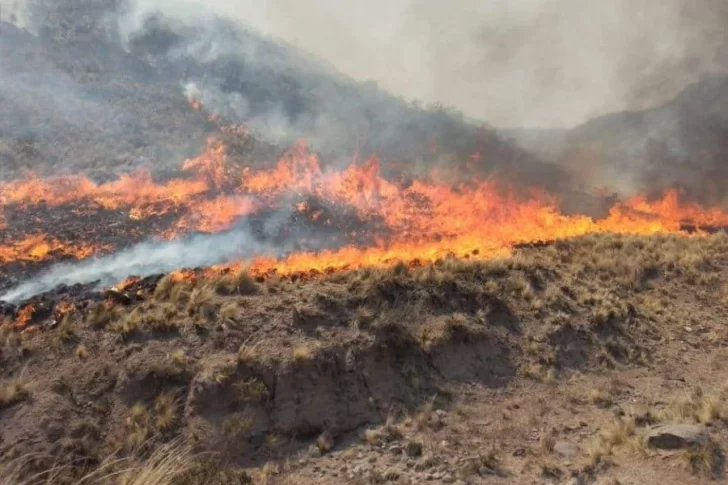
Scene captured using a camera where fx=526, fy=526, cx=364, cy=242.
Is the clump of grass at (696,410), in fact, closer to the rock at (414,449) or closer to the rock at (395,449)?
the rock at (414,449)

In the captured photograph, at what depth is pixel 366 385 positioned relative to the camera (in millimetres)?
11062

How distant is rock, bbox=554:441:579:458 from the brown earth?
0.20 feet

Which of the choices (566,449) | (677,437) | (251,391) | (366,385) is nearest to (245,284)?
(251,391)

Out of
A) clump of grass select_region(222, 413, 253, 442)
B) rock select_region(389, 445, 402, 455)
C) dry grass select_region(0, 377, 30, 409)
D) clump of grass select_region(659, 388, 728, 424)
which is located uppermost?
dry grass select_region(0, 377, 30, 409)

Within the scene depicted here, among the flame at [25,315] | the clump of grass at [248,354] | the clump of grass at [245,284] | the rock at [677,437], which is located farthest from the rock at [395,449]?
the flame at [25,315]

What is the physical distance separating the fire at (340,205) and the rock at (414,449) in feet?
20.8

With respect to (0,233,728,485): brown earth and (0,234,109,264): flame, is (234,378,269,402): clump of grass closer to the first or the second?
(0,233,728,485): brown earth

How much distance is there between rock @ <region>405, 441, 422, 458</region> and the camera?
940 centimetres

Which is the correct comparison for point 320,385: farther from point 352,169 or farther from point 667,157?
point 667,157

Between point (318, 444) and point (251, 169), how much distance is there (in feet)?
62.0

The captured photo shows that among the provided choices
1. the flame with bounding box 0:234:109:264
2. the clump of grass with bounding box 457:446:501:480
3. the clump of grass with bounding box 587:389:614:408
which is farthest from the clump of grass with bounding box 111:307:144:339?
the clump of grass with bounding box 587:389:614:408

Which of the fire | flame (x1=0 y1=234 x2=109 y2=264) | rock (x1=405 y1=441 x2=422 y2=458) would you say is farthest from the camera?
the fire

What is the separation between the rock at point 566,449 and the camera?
9297mm

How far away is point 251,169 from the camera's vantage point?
26.4 m
